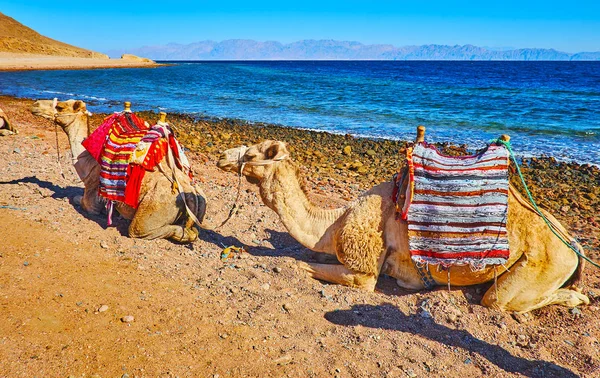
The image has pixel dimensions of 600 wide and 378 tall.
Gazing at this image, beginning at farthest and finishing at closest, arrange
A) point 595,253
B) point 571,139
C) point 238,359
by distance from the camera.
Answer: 1. point 571,139
2. point 595,253
3. point 238,359

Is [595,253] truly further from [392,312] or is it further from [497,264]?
[392,312]

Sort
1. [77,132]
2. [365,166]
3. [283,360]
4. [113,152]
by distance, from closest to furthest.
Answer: [283,360] → [113,152] → [77,132] → [365,166]

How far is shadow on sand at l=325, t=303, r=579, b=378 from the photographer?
362 centimetres

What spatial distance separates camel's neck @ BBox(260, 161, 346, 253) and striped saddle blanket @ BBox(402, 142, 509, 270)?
34.7 inches

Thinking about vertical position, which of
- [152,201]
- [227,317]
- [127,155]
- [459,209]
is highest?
[127,155]

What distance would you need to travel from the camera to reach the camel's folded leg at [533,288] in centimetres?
410

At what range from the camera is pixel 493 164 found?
4172 millimetres

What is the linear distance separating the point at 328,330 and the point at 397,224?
1241 mm

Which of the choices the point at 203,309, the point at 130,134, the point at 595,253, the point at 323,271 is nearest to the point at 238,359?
the point at 203,309

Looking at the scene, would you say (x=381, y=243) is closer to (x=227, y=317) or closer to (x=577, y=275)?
(x=227, y=317)

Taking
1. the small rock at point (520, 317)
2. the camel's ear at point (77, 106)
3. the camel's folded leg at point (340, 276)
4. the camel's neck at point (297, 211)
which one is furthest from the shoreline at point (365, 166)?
the camel's ear at point (77, 106)

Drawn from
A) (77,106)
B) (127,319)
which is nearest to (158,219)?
(127,319)

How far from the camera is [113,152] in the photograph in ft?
18.0

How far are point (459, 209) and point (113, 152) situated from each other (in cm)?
395
